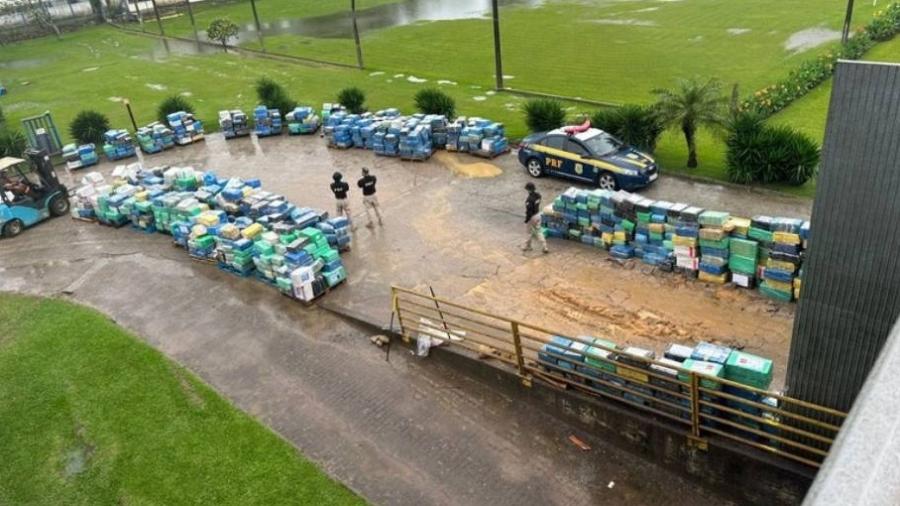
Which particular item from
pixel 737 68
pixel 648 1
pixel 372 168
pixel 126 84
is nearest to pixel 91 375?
pixel 372 168

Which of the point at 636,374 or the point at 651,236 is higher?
the point at 636,374

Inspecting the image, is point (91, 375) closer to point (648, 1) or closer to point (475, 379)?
point (475, 379)

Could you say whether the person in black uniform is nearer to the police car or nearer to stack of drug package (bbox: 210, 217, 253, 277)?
stack of drug package (bbox: 210, 217, 253, 277)

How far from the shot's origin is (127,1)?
251ft

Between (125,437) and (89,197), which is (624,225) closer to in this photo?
(125,437)

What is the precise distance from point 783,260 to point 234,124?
73.0 ft

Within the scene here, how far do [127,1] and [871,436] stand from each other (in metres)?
87.1

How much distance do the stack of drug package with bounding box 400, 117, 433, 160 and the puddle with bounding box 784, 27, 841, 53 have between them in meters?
18.3

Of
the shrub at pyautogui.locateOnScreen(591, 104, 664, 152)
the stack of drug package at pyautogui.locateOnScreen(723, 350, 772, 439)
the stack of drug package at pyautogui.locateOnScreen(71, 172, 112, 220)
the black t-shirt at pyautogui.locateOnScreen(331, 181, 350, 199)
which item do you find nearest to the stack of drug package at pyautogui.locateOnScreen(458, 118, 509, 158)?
the shrub at pyautogui.locateOnScreen(591, 104, 664, 152)


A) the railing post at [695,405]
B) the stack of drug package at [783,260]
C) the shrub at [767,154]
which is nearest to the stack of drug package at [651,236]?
the stack of drug package at [783,260]

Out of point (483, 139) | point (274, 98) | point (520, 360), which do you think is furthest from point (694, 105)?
point (274, 98)

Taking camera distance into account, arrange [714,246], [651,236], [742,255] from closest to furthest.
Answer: [742,255], [714,246], [651,236]

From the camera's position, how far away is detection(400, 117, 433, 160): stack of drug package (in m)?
22.8

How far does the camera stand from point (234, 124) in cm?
2823
